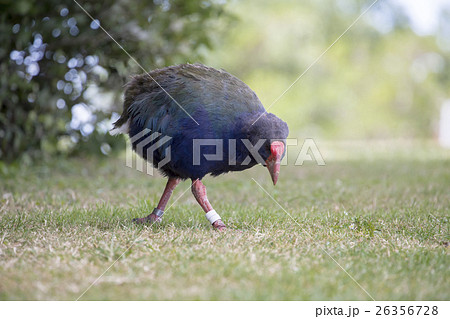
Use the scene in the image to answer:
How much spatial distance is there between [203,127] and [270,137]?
44 centimetres

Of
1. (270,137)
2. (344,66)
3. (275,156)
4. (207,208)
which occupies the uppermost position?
(344,66)

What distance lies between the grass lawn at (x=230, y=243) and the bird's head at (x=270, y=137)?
49 centimetres

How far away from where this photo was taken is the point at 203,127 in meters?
3.22

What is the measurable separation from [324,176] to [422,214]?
9.31 feet

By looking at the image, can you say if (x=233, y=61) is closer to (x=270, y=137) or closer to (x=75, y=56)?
(x=75, y=56)

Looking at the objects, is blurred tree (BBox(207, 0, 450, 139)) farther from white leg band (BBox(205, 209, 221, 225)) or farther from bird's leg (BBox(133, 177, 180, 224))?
white leg band (BBox(205, 209, 221, 225))

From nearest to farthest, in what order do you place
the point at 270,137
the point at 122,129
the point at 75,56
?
the point at 270,137 < the point at 122,129 < the point at 75,56

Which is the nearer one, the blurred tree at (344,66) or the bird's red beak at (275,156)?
the bird's red beak at (275,156)

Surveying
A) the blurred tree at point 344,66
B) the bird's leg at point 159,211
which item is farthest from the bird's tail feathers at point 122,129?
the blurred tree at point 344,66

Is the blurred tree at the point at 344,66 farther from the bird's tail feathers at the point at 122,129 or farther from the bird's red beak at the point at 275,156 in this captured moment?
the bird's red beak at the point at 275,156

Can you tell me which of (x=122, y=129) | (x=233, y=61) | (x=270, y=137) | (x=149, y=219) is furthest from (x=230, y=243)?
(x=233, y=61)

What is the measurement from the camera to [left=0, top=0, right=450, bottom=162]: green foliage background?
6527 mm

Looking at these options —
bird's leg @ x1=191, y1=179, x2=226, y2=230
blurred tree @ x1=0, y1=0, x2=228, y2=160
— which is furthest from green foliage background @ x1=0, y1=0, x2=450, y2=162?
bird's leg @ x1=191, y1=179, x2=226, y2=230

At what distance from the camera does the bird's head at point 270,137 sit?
10.3ft
